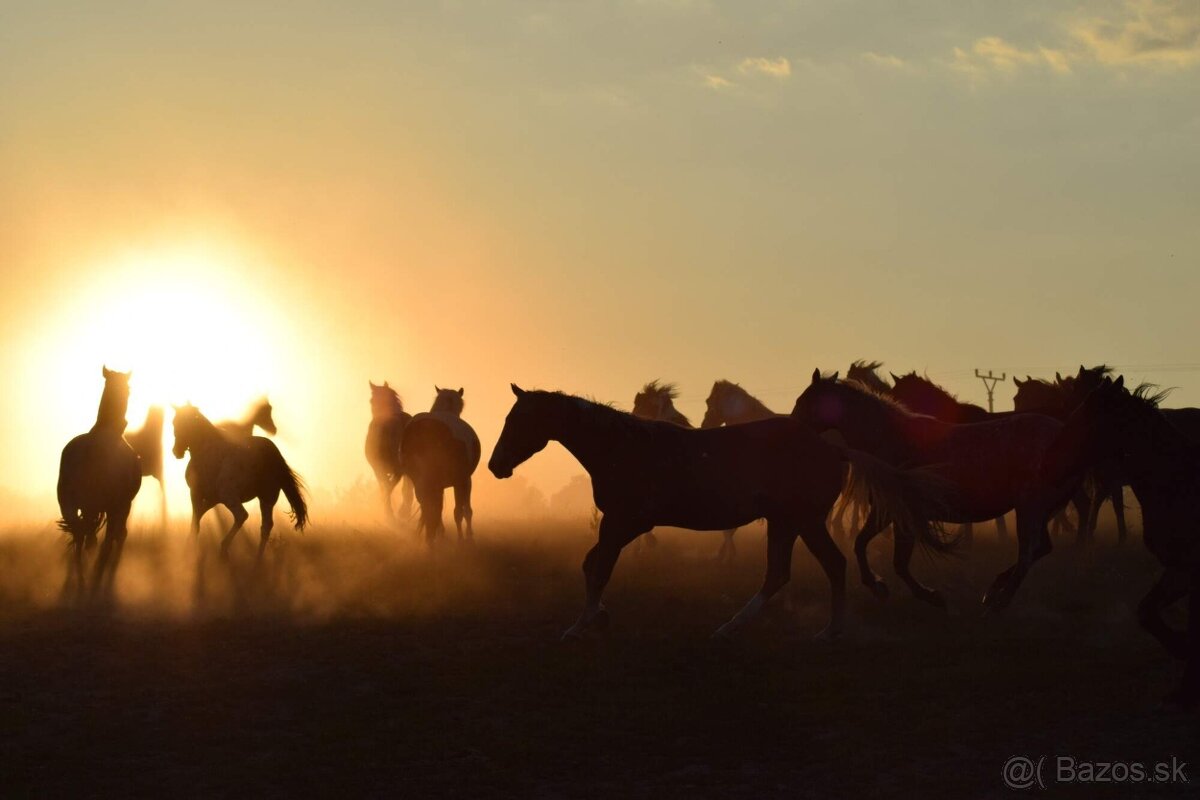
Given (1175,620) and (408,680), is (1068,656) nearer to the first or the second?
(1175,620)

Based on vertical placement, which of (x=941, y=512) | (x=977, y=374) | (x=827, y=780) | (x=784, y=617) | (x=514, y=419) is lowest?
(x=827, y=780)

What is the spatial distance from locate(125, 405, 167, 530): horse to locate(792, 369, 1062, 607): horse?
13567mm

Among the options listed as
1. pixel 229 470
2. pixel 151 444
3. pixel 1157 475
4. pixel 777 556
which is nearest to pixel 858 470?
pixel 777 556

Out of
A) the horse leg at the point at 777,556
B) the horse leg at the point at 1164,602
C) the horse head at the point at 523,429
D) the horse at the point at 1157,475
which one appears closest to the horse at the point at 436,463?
the horse head at the point at 523,429

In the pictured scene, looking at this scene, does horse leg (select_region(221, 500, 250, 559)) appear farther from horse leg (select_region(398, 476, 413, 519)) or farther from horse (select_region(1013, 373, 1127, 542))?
horse (select_region(1013, 373, 1127, 542))

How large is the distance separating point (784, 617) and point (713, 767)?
4.83 metres

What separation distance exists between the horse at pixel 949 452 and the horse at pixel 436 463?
26.1 ft

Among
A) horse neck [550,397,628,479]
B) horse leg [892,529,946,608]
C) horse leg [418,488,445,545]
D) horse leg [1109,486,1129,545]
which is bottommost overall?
horse leg [892,529,946,608]

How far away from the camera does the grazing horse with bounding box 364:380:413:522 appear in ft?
87.0

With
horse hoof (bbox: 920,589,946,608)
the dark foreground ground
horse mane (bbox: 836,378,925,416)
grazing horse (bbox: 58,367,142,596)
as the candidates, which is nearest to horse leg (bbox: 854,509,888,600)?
the dark foreground ground

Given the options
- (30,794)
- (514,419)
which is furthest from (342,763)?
(514,419)

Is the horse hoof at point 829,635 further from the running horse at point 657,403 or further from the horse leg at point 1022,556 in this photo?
the running horse at point 657,403

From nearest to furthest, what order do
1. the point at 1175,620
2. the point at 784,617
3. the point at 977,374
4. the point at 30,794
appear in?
1. the point at 30,794
2. the point at 1175,620
3. the point at 784,617
4. the point at 977,374

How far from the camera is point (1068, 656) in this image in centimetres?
1277
